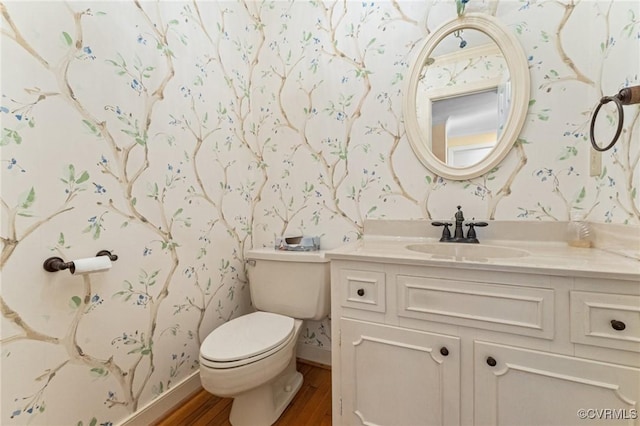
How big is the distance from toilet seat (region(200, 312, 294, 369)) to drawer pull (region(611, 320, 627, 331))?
1.09 meters

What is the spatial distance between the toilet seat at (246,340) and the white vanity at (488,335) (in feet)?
0.91

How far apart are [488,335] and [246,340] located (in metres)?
0.93

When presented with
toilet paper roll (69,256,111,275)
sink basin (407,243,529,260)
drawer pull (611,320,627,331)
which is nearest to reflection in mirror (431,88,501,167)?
sink basin (407,243,529,260)

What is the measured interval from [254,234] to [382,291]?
107cm

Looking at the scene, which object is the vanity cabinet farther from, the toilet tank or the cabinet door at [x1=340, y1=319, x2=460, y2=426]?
the toilet tank

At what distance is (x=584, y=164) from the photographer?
114 cm

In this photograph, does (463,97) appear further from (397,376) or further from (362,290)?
(397,376)

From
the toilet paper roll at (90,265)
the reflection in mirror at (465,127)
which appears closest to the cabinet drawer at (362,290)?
the reflection in mirror at (465,127)

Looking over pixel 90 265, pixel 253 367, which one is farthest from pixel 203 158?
pixel 253 367

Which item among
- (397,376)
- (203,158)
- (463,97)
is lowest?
(397,376)

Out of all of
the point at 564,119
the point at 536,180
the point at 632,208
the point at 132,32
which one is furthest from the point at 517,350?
the point at 132,32

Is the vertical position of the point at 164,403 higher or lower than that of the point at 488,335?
lower

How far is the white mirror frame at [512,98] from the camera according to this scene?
3.97ft
